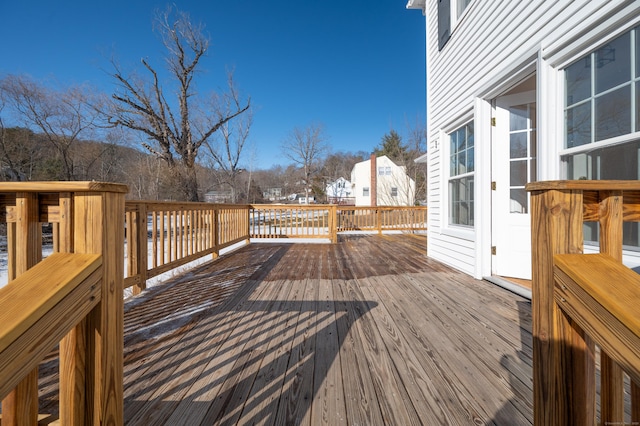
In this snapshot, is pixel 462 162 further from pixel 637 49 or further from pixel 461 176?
pixel 637 49

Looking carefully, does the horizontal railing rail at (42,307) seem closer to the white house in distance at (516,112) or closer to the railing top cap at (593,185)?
the railing top cap at (593,185)

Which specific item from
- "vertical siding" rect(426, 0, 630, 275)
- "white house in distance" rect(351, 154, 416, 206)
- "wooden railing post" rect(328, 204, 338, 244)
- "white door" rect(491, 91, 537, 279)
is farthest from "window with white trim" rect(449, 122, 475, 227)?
"white house in distance" rect(351, 154, 416, 206)

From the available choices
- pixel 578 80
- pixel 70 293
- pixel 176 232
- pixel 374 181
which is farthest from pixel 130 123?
pixel 374 181

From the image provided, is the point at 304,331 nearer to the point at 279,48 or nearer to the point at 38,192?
the point at 38,192

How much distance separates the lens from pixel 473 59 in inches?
118

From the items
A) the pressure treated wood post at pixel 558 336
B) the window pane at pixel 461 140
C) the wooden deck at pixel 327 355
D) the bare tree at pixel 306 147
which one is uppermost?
the bare tree at pixel 306 147

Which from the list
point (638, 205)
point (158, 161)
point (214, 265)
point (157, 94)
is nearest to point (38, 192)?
point (638, 205)

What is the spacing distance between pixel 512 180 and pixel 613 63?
1.24m

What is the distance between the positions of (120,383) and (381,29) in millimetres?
14730

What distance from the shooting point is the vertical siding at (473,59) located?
2077 millimetres

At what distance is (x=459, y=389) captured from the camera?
1.23m

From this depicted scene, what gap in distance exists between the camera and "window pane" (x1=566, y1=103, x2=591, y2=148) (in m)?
1.91

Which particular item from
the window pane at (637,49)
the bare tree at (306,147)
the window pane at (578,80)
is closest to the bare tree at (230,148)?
the bare tree at (306,147)

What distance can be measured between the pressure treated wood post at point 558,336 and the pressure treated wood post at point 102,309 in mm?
1215
